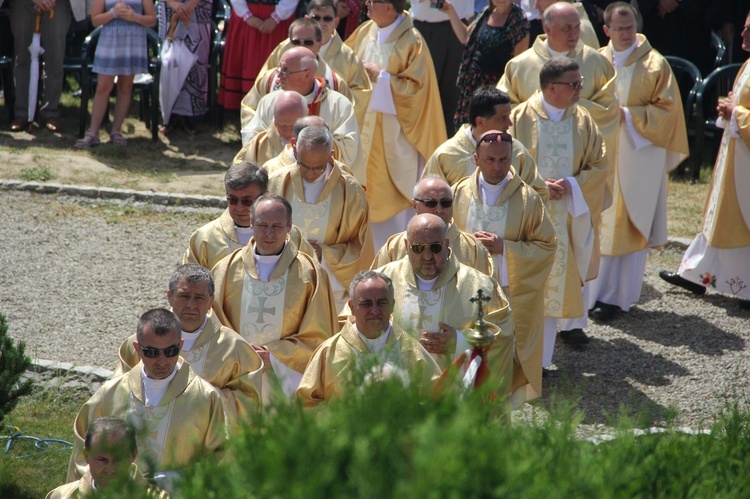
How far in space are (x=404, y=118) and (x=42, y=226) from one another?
3.31m

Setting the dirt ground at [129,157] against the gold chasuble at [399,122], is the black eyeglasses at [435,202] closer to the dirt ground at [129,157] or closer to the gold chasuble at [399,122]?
the gold chasuble at [399,122]

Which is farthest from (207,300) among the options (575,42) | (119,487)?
(575,42)

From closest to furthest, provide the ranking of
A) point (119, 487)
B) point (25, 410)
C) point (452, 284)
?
point (119, 487) → point (452, 284) → point (25, 410)

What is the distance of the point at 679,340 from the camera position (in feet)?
26.6

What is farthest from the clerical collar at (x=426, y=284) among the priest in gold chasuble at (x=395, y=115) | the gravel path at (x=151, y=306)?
the priest in gold chasuble at (x=395, y=115)

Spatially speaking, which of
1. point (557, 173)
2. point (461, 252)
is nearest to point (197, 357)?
point (461, 252)

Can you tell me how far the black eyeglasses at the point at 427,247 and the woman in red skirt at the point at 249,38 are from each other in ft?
22.8

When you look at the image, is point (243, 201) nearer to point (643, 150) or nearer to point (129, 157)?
point (643, 150)

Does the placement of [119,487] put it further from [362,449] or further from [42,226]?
[42,226]

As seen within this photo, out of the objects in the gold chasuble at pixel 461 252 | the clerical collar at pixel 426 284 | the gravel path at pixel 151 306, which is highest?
the gold chasuble at pixel 461 252

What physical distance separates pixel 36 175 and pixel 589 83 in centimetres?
543

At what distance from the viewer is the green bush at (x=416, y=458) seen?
222 cm

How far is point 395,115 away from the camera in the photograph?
9.42 m

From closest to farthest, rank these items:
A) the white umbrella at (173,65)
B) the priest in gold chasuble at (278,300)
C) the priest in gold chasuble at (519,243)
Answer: the priest in gold chasuble at (278,300)
the priest in gold chasuble at (519,243)
the white umbrella at (173,65)
